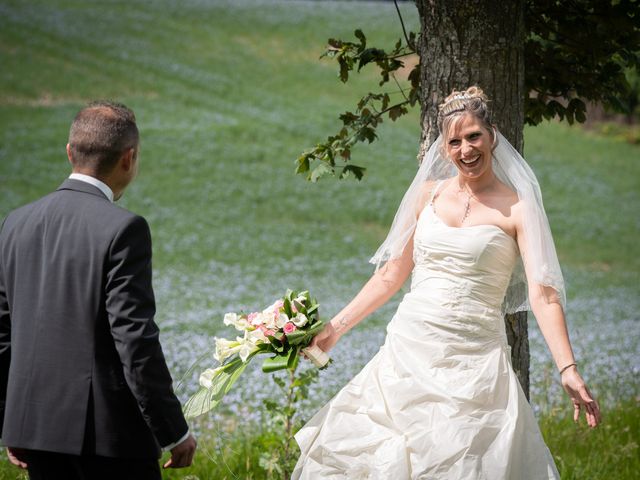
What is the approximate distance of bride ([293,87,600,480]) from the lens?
12.0 feet

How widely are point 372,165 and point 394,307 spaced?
10.8 meters

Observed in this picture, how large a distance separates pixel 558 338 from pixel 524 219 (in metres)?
0.59

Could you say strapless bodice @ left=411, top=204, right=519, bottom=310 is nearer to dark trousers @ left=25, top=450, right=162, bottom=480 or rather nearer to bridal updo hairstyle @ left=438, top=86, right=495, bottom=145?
bridal updo hairstyle @ left=438, top=86, right=495, bottom=145

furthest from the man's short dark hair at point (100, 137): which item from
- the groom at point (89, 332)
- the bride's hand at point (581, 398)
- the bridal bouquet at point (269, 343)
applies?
the bride's hand at point (581, 398)

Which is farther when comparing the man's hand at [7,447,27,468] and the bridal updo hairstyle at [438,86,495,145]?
the bridal updo hairstyle at [438,86,495,145]

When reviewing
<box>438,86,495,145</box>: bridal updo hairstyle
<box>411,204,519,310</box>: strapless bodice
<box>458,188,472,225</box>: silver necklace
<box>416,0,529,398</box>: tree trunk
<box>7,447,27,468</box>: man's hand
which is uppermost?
<box>416,0,529,398</box>: tree trunk

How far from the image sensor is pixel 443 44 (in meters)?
4.66

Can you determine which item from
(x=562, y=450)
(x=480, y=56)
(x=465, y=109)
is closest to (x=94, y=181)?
(x=465, y=109)

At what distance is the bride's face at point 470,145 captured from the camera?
4.00m

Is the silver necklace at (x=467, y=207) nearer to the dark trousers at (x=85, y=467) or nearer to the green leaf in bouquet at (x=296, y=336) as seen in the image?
the green leaf in bouquet at (x=296, y=336)

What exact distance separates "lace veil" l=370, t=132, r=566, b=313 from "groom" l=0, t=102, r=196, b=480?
5.06 feet

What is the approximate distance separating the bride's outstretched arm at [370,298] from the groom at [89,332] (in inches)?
49.2

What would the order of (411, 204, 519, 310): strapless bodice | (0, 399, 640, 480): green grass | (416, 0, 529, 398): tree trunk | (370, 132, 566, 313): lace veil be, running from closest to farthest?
(370, 132, 566, 313): lace veil → (411, 204, 519, 310): strapless bodice → (416, 0, 529, 398): tree trunk → (0, 399, 640, 480): green grass

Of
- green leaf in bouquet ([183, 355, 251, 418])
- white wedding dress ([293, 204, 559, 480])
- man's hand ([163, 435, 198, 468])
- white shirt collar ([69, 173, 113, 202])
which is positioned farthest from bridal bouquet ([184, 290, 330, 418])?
white shirt collar ([69, 173, 113, 202])
